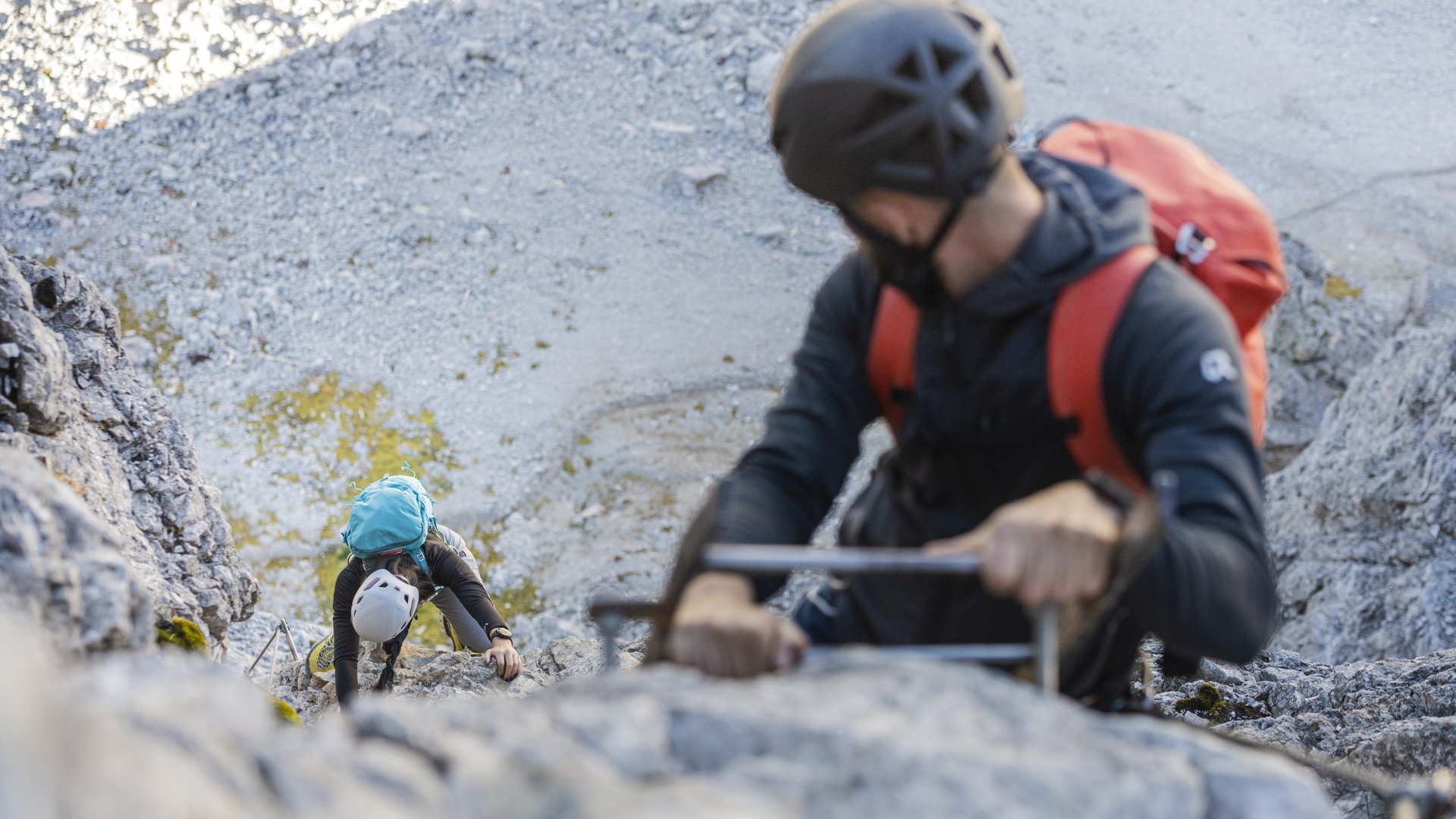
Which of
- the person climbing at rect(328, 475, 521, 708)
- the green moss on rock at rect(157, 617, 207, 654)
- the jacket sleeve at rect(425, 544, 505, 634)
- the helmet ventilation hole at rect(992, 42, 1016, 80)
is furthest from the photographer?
the jacket sleeve at rect(425, 544, 505, 634)

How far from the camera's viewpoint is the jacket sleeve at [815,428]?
3.72 meters

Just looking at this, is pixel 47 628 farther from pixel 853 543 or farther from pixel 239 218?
pixel 239 218

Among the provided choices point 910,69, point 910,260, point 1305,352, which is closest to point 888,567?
point 910,260

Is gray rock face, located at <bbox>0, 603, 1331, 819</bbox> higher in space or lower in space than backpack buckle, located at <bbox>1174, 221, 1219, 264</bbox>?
lower

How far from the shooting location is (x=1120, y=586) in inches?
107

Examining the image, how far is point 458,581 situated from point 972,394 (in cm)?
709

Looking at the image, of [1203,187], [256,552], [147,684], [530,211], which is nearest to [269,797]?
[147,684]

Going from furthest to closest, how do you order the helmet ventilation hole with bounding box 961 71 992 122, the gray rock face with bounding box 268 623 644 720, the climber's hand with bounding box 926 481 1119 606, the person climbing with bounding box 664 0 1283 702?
1. the gray rock face with bounding box 268 623 644 720
2. the helmet ventilation hole with bounding box 961 71 992 122
3. the person climbing with bounding box 664 0 1283 702
4. the climber's hand with bounding box 926 481 1119 606

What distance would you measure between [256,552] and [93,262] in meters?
7.07

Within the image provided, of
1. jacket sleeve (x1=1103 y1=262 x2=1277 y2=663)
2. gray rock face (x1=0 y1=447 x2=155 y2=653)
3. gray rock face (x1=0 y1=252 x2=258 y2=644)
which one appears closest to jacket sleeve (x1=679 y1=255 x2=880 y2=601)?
jacket sleeve (x1=1103 y1=262 x2=1277 y2=663)

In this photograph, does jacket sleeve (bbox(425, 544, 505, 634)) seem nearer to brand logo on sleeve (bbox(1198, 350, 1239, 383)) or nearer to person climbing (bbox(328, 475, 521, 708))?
person climbing (bbox(328, 475, 521, 708))

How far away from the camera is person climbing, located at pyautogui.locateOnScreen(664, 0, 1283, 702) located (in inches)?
119

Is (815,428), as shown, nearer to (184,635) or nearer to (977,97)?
(977,97)

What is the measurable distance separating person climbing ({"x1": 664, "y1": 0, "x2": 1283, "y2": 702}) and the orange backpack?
0.02 meters
